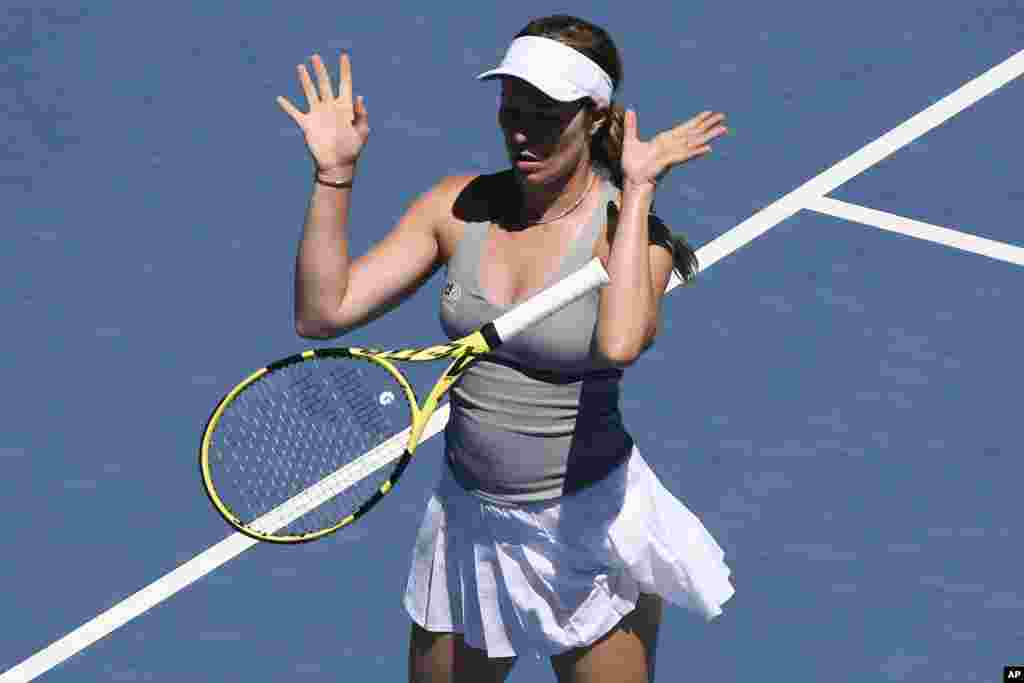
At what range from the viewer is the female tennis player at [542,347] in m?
5.83

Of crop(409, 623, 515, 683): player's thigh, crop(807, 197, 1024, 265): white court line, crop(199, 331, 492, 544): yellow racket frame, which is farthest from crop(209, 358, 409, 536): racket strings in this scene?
crop(807, 197, 1024, 265): white court line

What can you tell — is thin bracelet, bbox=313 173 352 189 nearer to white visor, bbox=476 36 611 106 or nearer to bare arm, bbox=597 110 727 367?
white visor, bbox=476 36 611 106

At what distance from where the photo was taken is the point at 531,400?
5984mm

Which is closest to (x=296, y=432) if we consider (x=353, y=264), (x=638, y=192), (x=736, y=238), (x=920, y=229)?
(x=353, y=264)

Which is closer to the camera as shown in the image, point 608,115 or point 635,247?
point 635,247

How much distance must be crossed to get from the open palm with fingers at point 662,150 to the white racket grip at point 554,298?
243mm

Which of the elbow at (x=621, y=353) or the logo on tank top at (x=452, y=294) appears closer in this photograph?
the elbow at (x=621, y=353)

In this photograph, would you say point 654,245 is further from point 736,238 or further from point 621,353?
point 736,238

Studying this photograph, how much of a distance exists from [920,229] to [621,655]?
3.78 m

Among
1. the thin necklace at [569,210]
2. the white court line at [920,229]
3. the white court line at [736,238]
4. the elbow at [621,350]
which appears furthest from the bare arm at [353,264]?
the white court line at [920,229]

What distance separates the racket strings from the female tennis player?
334 millimetres

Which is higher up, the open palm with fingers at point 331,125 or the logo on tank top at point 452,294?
the open palm with fingers at point 331,125

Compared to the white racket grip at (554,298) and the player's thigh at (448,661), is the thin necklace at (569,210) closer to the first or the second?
the white racket grip at (554,298)

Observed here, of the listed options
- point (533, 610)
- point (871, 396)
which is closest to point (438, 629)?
point (533, 610)
